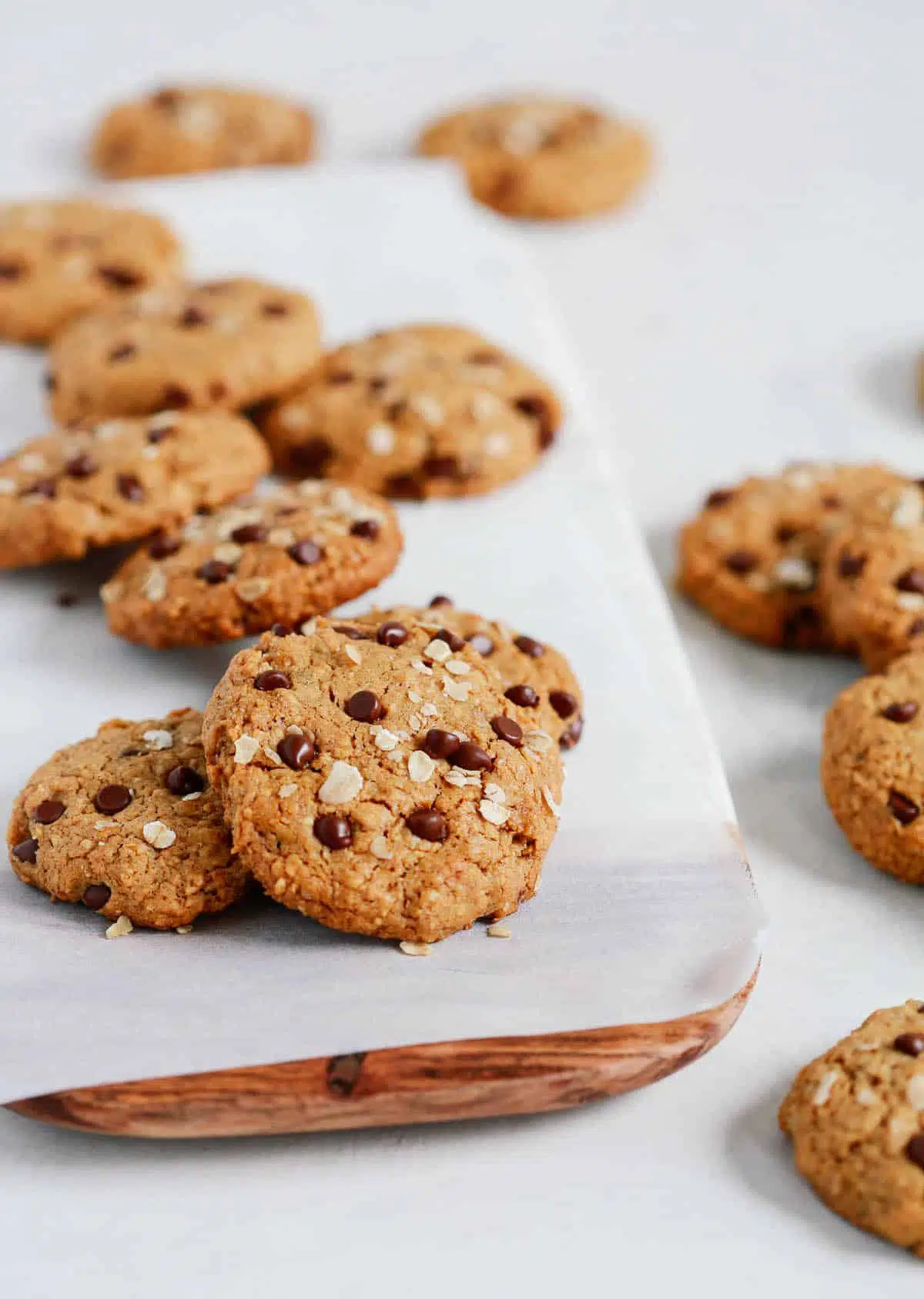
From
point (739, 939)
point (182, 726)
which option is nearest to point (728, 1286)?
point (739, 939)

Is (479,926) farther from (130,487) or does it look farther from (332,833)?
(130,487)

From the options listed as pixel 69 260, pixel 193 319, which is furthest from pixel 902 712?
pixel 69 260

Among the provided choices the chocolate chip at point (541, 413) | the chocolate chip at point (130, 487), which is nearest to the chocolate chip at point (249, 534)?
the chocolate chip at point (130, 487)

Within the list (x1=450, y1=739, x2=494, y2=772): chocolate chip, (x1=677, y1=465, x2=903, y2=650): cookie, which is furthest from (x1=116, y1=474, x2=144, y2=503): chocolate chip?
(x1=677, y1=465, x2=903, y2=650): cookie

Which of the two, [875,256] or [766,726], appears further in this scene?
[875,256]

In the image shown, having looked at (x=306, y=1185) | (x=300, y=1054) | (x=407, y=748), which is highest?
(x=407, y=748)

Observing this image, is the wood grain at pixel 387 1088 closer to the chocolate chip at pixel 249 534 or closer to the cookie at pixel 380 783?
the cookie at pixel 380 783

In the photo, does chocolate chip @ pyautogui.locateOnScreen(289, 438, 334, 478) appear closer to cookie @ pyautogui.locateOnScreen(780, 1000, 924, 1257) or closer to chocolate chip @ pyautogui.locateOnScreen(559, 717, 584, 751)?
chocolate chip @ pyautogui.locateOnScreen(559, 717, 584, 751)

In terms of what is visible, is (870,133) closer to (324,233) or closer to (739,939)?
(324,233)
